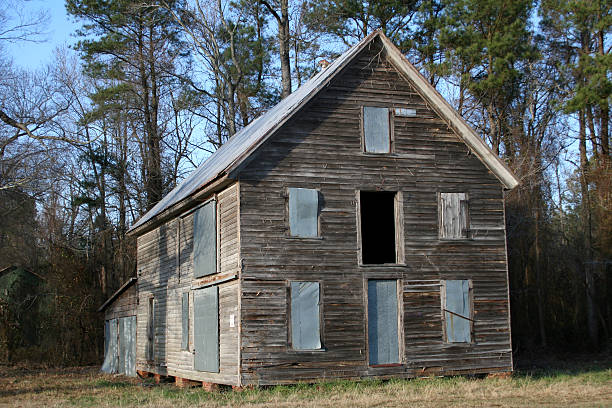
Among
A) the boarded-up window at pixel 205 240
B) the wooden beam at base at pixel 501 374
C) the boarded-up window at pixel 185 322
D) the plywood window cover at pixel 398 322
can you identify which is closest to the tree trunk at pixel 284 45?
the boarded-up window at pixel 205 240

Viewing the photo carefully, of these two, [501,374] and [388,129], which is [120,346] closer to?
[388,129]

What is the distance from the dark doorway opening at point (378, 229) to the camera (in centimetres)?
2345

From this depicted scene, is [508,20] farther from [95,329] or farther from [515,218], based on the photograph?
[95,329]

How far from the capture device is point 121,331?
28812 mm

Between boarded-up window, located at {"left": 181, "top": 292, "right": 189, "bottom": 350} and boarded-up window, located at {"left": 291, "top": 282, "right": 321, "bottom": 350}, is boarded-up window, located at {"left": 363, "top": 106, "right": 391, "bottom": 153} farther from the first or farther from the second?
boarded-up window, located at {"left": 181, "top": 292, "right": 189, "bottom": 350}

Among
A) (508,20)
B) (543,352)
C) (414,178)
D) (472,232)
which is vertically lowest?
(543,352)

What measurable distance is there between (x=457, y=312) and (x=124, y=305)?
576 inches

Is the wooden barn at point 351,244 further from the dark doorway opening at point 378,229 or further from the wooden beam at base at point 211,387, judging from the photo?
the dark doorway opening at point 378,229

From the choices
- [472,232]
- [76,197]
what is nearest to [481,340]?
[472,232]

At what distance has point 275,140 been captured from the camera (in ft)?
59.3

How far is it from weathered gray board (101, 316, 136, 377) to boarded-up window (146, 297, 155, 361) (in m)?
1.79

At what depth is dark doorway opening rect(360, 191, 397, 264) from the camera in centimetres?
2345

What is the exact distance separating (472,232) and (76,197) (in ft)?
72.9

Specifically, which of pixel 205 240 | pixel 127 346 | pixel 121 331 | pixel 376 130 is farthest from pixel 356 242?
pixel 121 331
